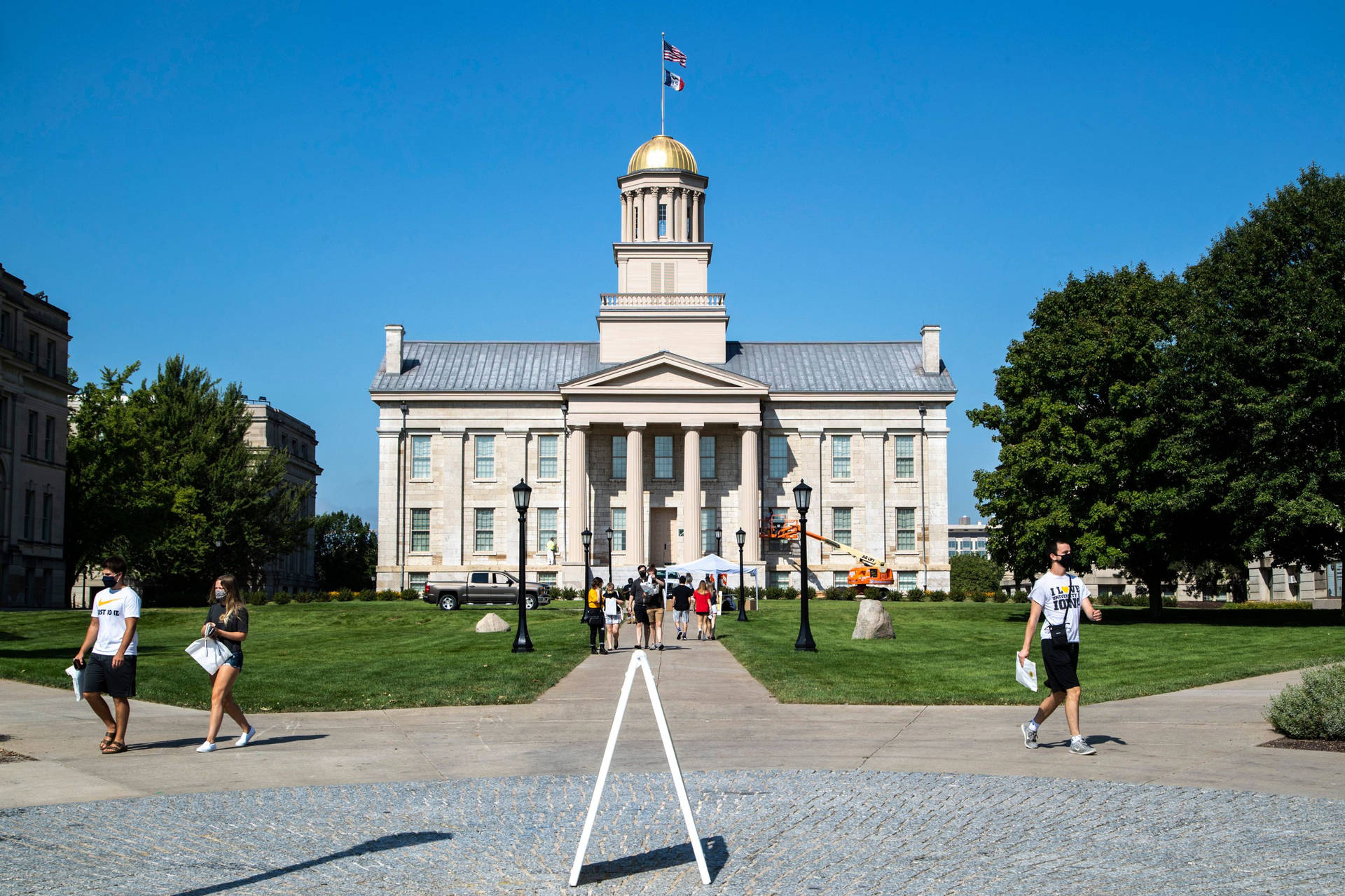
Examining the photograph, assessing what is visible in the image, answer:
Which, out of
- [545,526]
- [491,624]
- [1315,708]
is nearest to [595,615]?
[491,624]

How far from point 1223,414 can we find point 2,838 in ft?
136

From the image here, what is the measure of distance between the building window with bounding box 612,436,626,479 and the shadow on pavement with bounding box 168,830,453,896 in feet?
235

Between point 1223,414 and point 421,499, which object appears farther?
point 421,499

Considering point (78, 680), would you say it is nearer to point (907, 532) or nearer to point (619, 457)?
point (619, 457)

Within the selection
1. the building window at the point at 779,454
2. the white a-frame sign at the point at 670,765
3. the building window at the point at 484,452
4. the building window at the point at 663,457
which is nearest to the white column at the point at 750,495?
the building window at the point at 779,454

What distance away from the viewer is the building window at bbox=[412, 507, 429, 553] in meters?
81.4

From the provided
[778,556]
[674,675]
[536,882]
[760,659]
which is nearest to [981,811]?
Result: [536,882]

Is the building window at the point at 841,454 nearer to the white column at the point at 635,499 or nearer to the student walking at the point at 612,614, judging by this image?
the white column at the point at 635,499

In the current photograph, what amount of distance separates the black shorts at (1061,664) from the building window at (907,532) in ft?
226

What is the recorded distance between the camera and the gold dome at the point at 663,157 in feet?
270

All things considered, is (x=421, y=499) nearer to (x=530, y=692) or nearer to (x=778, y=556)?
(x=778, y=556)

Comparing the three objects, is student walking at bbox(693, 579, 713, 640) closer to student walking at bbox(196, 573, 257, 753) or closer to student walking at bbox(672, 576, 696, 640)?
student walking at bbox(672, 576, 696, 640)

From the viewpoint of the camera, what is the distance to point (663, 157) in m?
82.2

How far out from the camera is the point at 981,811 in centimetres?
1009
